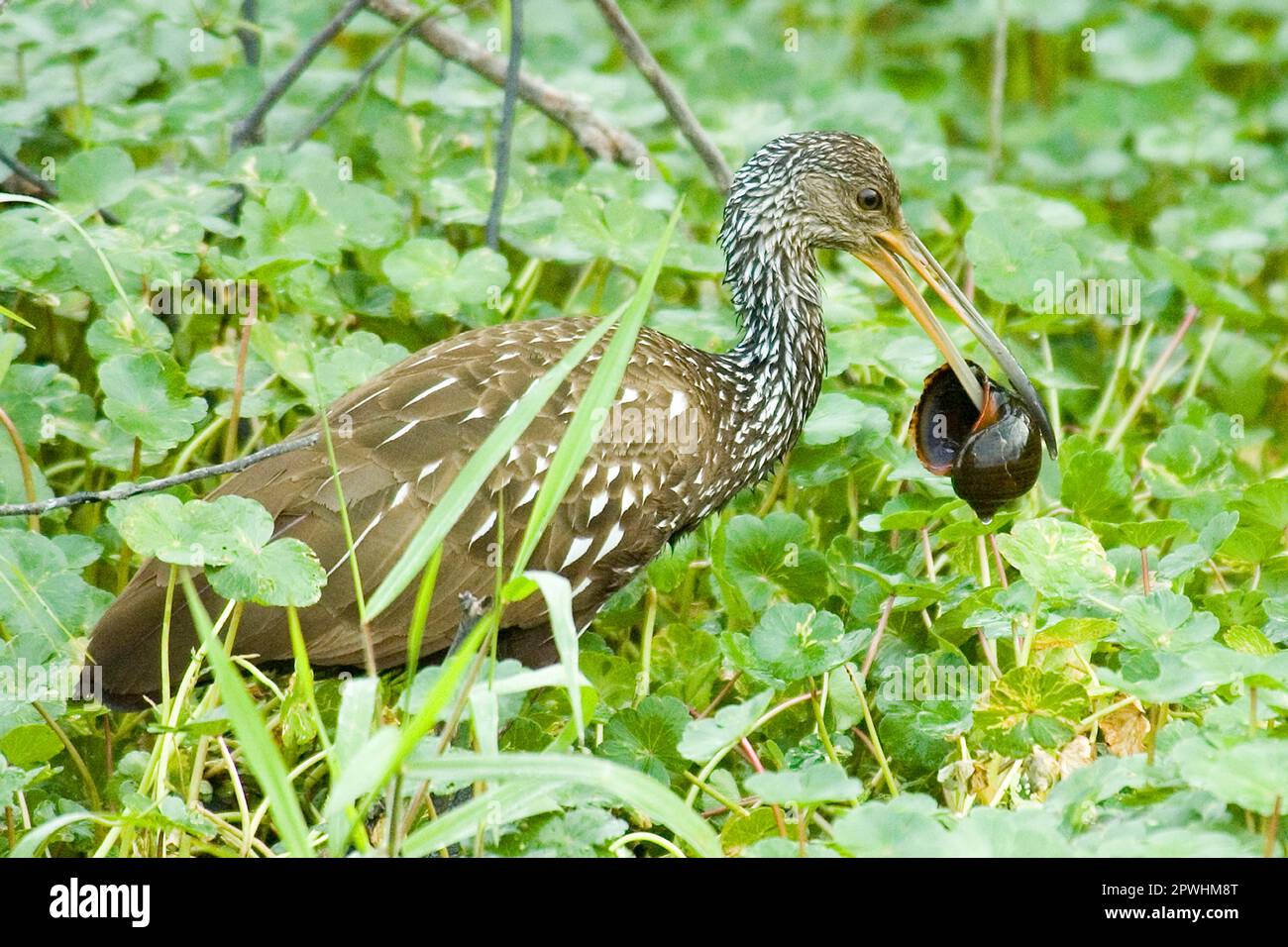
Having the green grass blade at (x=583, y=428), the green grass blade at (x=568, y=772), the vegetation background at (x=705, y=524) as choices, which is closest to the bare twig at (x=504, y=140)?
the vegetation background at (x=705, y=524)

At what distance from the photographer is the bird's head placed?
454 centimetres

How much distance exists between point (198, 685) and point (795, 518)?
1.52 meters

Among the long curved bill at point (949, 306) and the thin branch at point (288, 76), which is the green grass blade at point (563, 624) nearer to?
the long curved bill at point (949, 306)

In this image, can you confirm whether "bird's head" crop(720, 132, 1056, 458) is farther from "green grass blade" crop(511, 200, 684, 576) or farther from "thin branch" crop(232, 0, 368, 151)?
"green grass blade" crop(511, 200, 684, 576)

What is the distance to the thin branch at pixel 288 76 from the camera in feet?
17.4

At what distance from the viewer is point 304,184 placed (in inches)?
204

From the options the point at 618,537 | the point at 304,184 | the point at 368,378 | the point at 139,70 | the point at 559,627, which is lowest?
the point at 559,627

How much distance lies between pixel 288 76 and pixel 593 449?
202cm

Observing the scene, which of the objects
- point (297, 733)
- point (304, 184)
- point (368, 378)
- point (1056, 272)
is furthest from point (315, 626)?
point (1056, 272)

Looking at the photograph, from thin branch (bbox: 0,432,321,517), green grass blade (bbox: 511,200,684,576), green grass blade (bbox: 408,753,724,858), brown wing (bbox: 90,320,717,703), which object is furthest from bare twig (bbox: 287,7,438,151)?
green grass blade (bbox: 408,753,724,858)

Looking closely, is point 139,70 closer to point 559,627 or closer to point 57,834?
point 57,834

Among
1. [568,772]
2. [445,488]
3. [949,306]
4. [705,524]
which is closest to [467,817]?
[568,772]

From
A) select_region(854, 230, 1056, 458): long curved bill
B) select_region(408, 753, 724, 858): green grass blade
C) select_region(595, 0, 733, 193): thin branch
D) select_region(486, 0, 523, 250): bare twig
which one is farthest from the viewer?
select_region(595, 0, 733, 193): thin branch
